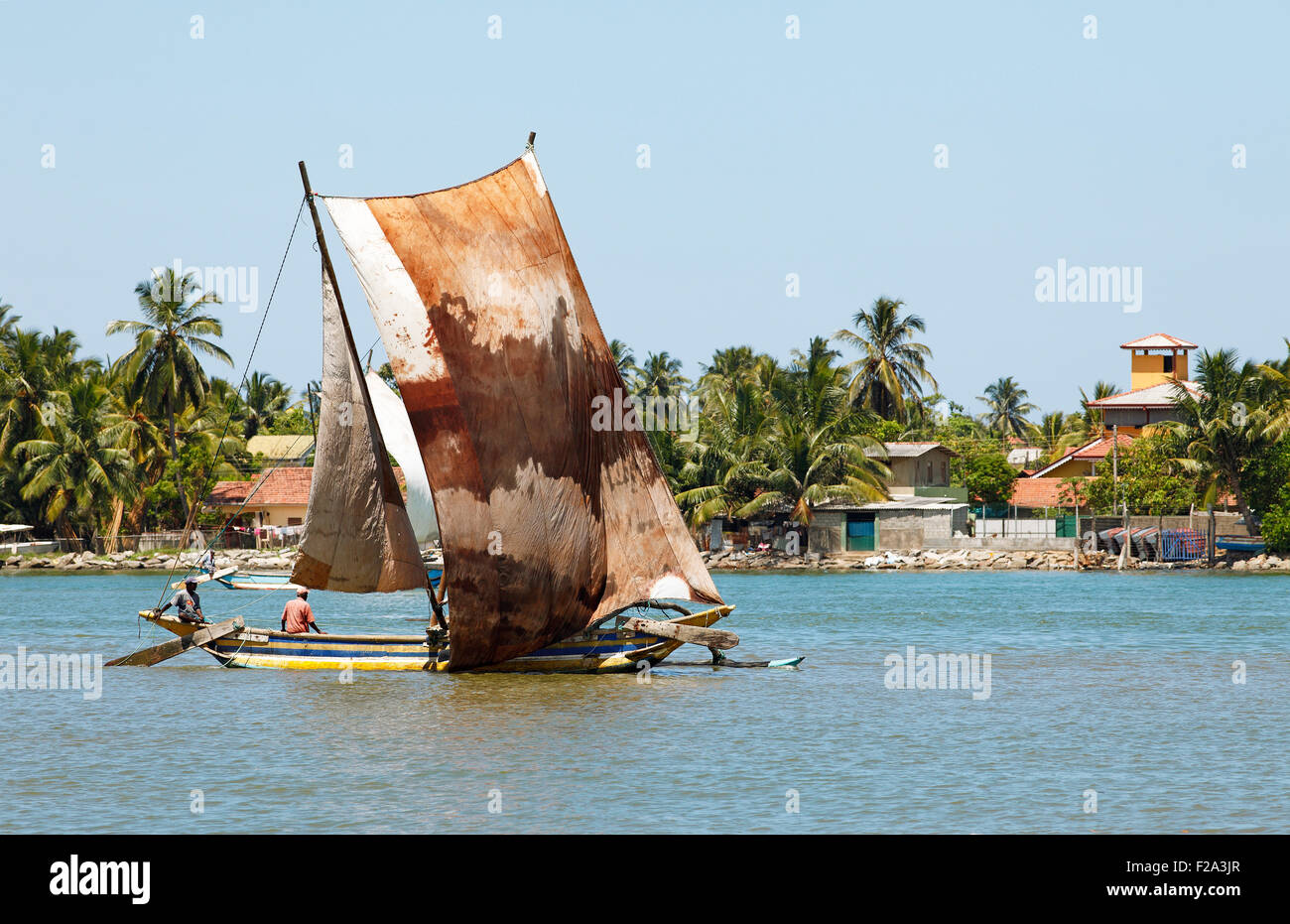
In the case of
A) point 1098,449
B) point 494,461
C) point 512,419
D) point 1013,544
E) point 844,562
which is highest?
point 1098,449

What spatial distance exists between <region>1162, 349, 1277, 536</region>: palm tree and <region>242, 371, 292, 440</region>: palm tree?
7220cm

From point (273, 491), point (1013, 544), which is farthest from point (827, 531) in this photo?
point (273, 491)

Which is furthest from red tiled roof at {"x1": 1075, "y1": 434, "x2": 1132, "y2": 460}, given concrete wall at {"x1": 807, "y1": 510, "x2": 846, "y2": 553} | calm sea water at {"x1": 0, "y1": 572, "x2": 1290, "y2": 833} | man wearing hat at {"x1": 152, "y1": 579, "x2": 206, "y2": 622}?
man wearing hat at {"x1": 152, "y1": 579, "x2": 206, "y2": 622}

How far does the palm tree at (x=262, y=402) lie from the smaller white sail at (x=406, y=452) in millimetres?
70784

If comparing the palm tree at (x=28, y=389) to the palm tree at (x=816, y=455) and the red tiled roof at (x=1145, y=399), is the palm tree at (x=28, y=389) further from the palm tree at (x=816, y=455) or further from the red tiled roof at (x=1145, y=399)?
the red tiled roof at (x=1145, y=399)

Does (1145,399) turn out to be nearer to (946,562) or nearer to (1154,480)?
(1154,480)

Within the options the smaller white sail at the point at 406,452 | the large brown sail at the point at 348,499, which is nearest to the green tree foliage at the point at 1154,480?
the smaller white sail at the point at 406,452

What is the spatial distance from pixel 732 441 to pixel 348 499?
179 ft

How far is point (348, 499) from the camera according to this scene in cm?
2980

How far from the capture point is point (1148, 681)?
1251 inches

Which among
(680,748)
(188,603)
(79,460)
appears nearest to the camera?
(680,748)
